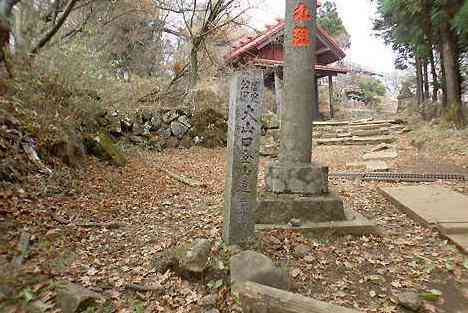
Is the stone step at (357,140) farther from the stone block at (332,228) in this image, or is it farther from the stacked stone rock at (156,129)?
the stone block at (332,228)

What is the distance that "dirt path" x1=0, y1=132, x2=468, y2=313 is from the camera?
2809 mm

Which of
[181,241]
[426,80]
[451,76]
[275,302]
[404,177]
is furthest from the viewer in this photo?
[426,80]

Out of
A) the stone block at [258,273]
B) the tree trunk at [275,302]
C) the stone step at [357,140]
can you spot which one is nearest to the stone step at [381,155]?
the stone step at [357,140]

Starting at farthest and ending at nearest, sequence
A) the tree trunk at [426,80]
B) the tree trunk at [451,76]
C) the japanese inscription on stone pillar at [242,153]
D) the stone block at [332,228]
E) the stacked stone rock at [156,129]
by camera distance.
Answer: the tree trunk at [426,80] < the stacked stone rock at [156,129] < the tree trunk at [451,76] < the stone block at [332,228] < the japanese inscription on stone pillar at [242,153]

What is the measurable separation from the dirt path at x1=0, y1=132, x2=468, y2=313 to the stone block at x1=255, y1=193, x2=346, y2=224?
229mm

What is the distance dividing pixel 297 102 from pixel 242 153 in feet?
4.29

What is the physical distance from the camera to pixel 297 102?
4094mm

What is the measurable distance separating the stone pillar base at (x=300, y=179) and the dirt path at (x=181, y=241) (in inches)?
21.7

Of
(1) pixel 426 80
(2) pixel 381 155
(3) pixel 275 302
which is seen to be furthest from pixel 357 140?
(3) pixel 275 302

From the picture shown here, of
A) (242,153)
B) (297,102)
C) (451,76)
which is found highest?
(451,76)

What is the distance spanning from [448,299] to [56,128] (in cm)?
587

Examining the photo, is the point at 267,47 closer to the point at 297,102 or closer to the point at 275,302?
the point at 297,102

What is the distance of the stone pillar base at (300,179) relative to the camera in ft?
12.9

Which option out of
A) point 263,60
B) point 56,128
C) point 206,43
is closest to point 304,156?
point 56,128
